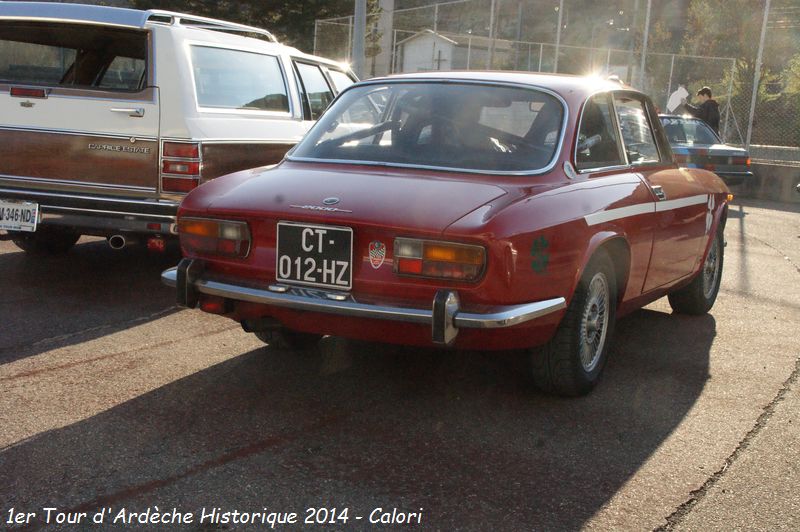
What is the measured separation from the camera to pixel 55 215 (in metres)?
6.32

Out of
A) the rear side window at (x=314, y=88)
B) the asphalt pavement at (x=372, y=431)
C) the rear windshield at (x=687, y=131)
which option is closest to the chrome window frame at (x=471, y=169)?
the asphalt pavement at (x=372, y=431)

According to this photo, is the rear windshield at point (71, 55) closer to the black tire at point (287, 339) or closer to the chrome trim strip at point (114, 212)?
the chrome trim strip at point (114, 212)

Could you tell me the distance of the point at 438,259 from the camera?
3807 mm

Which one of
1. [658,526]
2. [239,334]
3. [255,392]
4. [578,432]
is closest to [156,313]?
[239,334]

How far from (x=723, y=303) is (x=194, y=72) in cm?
421

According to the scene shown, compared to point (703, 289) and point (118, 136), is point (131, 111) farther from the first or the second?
point (703, 289)

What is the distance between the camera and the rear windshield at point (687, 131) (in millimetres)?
15391

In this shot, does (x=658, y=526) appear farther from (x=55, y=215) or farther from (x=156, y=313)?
(x=55, y=215)

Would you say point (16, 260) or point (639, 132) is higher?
point (639, 132)

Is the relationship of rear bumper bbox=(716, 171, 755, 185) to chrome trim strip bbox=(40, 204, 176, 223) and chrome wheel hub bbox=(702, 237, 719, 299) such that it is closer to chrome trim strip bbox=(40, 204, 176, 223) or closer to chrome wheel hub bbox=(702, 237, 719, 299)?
A: chrome wheel hub bbox=(702, 237, 719, 299)

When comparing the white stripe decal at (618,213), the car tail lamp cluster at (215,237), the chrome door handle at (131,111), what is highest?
the chrome door handle at (131,111)

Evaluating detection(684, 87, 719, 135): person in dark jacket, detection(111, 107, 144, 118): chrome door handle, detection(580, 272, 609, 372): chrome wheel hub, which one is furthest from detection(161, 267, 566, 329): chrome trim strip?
detection(684, 87, 719, 135): person in dark jacket

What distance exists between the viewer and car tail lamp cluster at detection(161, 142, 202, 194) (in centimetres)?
625

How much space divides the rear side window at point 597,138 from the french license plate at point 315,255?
1312 millimetres
